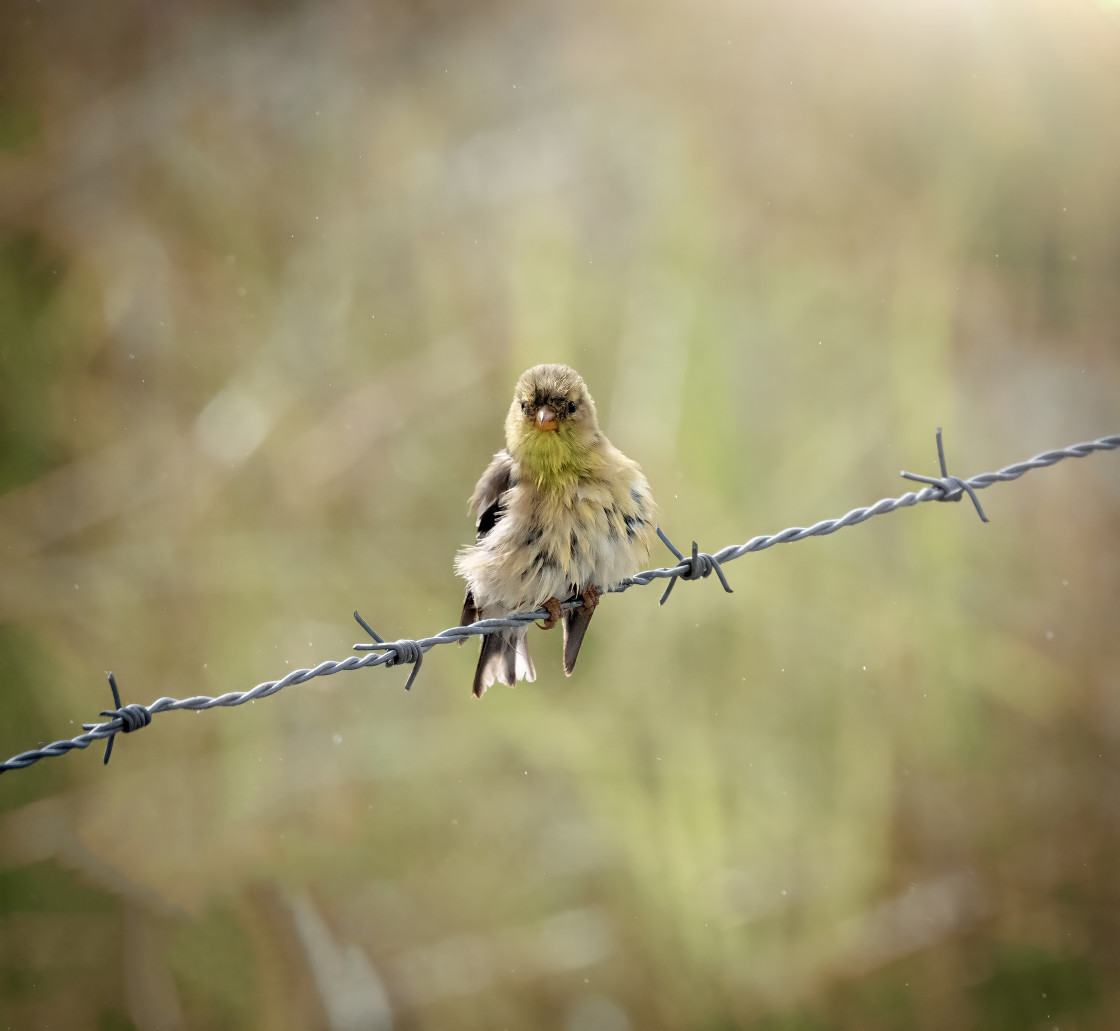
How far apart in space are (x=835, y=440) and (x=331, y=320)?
3.40 meters

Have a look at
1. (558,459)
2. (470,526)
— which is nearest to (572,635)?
(558,459)

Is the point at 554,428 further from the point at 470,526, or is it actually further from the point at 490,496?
the point at 470,526

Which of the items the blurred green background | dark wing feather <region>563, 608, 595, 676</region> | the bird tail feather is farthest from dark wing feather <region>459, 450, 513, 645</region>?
the blurred green background

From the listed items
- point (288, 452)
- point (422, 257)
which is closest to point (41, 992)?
point (288, 452)

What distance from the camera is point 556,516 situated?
278cm

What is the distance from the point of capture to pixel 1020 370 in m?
5.35

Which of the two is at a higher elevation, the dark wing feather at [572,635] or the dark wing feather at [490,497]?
the dark wing feather at [490,497]

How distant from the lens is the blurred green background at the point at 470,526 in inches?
213

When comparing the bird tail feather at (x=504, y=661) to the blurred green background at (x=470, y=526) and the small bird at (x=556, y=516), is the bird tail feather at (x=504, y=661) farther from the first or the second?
the blurred green background at (x=470, y=526)

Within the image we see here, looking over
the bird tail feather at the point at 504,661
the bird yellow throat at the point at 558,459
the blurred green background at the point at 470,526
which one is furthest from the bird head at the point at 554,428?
the blurred green background at the point at 470,526

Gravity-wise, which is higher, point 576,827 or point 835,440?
point 835,440

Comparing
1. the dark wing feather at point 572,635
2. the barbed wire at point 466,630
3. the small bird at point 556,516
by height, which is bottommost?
the barbed wire at point 466,630

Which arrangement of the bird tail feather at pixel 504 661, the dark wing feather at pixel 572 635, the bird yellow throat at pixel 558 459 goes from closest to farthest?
the bird yellow throat at pixel 558 459
the dark wing feather at pixel 572 635
the bird tail feather at pixel 504 661

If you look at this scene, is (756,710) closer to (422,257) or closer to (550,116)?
(422,257)
